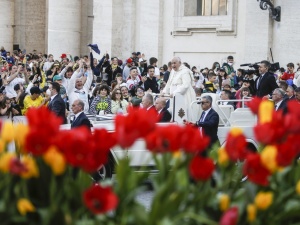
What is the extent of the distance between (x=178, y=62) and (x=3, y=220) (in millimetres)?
11706

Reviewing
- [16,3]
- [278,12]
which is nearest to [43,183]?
[278,12]

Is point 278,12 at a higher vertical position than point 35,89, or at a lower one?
higher

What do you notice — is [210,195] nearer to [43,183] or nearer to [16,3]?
[43,183]

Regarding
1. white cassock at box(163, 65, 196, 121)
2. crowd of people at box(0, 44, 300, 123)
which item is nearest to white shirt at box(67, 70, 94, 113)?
crowd of people at box(0, 44, 300, 123)

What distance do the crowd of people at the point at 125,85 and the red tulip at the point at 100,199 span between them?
8.04 metres

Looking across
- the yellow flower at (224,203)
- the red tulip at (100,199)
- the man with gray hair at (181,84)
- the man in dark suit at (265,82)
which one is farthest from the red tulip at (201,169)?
the man in dark suit at (265,82)

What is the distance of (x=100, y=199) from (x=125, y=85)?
16100 mm

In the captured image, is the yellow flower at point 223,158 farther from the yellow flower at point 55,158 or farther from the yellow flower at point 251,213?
the yellow flower at point 55,158

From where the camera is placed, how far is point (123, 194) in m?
3.99

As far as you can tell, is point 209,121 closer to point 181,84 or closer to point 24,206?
point 181,84

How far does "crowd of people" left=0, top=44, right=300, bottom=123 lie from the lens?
1502 centimetres

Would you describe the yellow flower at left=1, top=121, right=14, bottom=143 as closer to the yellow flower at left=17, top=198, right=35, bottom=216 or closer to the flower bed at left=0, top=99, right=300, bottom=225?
the flower bed at left=0, top=99, right=300, bottom=225

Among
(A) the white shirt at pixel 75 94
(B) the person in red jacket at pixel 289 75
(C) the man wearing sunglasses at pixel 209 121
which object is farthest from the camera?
(B) the person in red jacket at pixel 289 75

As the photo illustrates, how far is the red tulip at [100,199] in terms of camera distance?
365 cm
